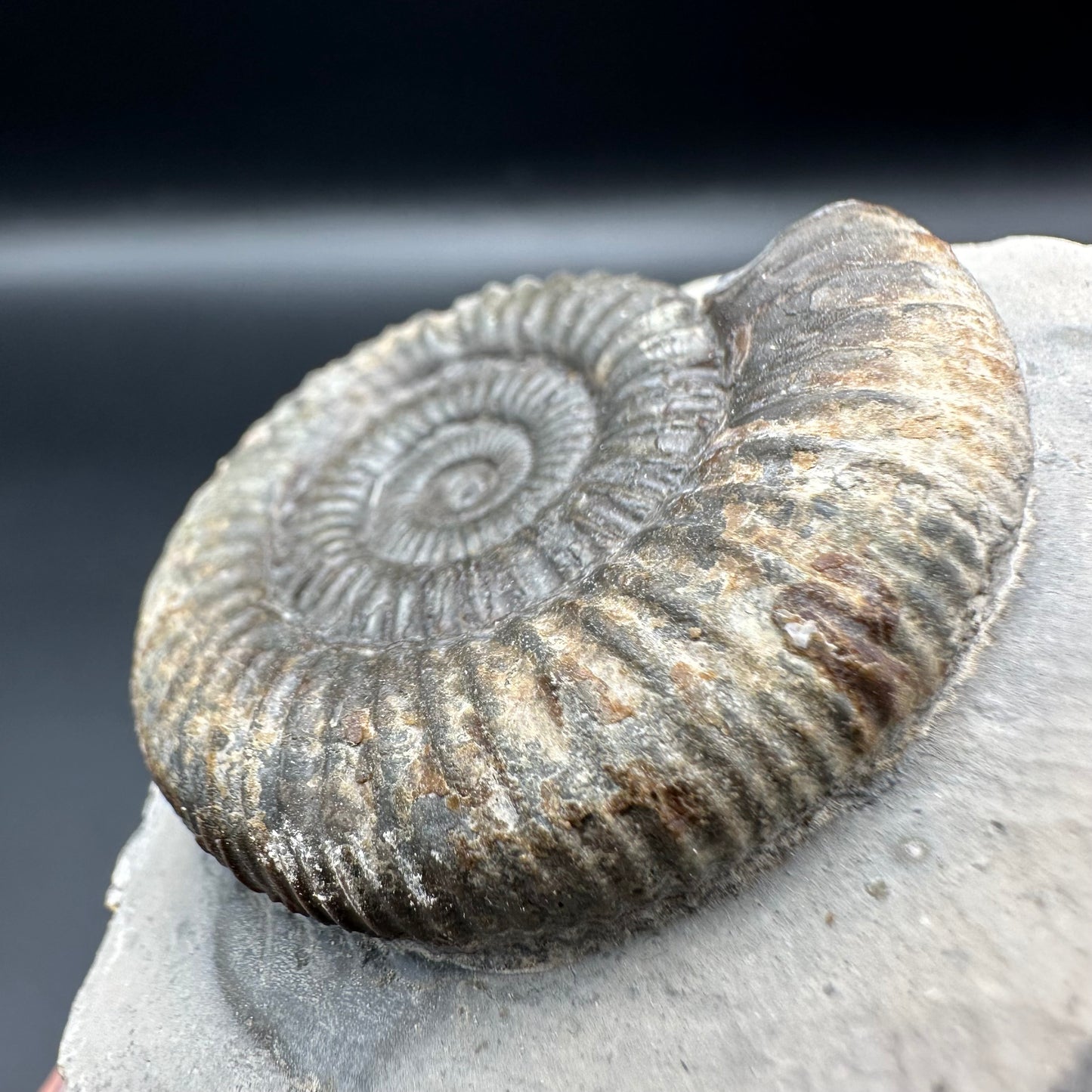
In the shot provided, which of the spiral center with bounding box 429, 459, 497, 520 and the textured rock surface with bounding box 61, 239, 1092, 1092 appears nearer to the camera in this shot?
the textured rock surface with bounding box 61, 239, 1092, 1092

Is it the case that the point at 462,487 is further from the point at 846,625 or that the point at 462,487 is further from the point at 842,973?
the point at 842,973

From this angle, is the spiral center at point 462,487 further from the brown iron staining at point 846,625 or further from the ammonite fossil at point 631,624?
the brown iron staining at point 846,625

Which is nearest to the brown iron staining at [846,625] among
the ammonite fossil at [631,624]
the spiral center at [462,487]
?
the ammonite fossil at [631,624]

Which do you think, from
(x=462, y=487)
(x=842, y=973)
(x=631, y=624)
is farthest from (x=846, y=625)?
(x=462, y=487)

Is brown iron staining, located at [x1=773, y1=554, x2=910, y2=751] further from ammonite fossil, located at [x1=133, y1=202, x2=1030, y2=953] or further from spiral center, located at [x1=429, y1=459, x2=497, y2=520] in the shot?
spiral center, located at [x1=429, y1=459, x2=497, y2=520]

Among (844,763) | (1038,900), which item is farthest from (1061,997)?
(844,763)

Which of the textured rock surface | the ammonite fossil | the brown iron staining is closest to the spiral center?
the ammonite fossil
